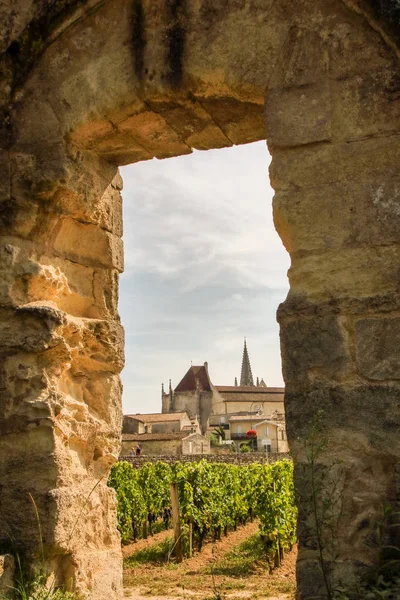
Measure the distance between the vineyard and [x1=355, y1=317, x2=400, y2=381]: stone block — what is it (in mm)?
7436

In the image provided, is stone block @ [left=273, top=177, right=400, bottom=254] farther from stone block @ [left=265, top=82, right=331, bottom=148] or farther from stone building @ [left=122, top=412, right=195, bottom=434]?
stone building @ [left=122, top=412, right=195, bottom=434]

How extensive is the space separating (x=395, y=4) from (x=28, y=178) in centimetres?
211

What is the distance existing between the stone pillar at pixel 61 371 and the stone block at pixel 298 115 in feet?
4.13

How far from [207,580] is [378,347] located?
6.06 meters

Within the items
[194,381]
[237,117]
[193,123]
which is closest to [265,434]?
[194,381]

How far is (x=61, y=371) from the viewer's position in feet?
12.3

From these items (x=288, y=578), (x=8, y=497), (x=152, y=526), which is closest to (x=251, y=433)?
(x=152, y=526)

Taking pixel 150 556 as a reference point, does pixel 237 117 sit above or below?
above

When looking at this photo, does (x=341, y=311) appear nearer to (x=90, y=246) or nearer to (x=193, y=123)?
(x=193, y=123)

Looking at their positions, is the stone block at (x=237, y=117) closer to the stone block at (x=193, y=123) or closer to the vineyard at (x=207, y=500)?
the stone block at (x=193, y=123)

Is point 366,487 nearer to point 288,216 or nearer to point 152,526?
point 288,216

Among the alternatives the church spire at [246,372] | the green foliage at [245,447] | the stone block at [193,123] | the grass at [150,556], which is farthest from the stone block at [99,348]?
the church spire at [246,372]

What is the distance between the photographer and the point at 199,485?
11969 millimetres

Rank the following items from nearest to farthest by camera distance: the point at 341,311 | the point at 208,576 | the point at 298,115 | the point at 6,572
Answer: the point at 341,311 → the point at 298,115 → the point at 6,572 → the point at 208,576
